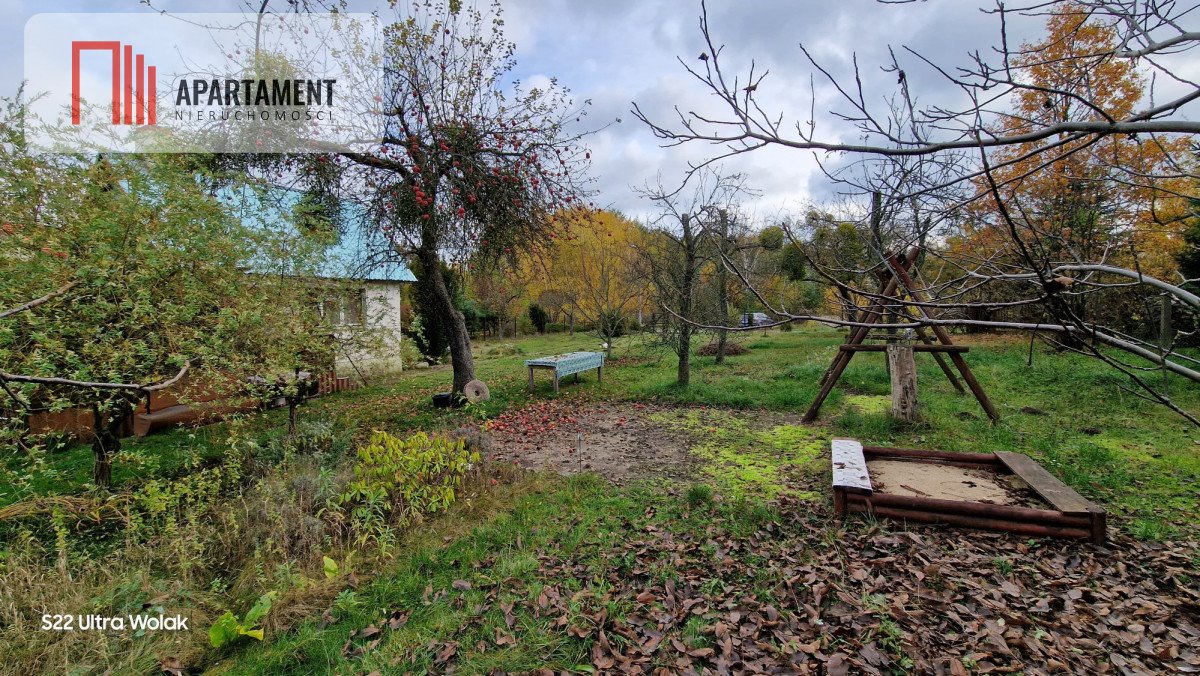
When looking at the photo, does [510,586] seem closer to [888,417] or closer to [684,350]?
[888,417]

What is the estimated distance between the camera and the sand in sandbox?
3807 millimetres

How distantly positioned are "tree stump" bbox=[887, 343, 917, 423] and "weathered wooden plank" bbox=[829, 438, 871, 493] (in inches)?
70.2

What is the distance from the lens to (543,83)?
6566 mm

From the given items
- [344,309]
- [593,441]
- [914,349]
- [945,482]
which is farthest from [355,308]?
[914,349]

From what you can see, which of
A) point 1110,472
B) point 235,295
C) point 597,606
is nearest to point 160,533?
point 235,295

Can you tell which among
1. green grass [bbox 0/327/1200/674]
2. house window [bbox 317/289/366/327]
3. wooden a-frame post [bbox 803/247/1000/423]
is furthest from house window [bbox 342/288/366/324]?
wooden a-frame post [bbox 803/247/1000/423]

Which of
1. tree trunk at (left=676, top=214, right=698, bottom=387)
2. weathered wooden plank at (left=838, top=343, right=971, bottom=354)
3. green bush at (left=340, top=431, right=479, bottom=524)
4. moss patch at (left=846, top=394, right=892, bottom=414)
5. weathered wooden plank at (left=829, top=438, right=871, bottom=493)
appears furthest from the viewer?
tree trunk at (left=676, top=214, right=698, bottom=387)

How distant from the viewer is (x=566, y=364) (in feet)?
31.0

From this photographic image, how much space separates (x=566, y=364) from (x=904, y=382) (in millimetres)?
5759

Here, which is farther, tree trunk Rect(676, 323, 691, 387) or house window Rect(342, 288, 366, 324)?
tree trunk Rect(676, 323, 691, 387)

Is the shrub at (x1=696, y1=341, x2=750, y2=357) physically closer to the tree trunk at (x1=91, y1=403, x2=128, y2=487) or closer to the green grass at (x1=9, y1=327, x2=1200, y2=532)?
the green grass at (x1=9, y1=327, x2=1200, y2=532)

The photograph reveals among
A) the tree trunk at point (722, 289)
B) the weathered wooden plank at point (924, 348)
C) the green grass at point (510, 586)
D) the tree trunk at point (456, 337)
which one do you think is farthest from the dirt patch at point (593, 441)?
the tree trunk at point (722, 289)

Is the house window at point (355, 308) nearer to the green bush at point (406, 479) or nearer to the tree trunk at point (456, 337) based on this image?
the tree trunk at point (456, 337)

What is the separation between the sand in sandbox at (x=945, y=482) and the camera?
3807mm
